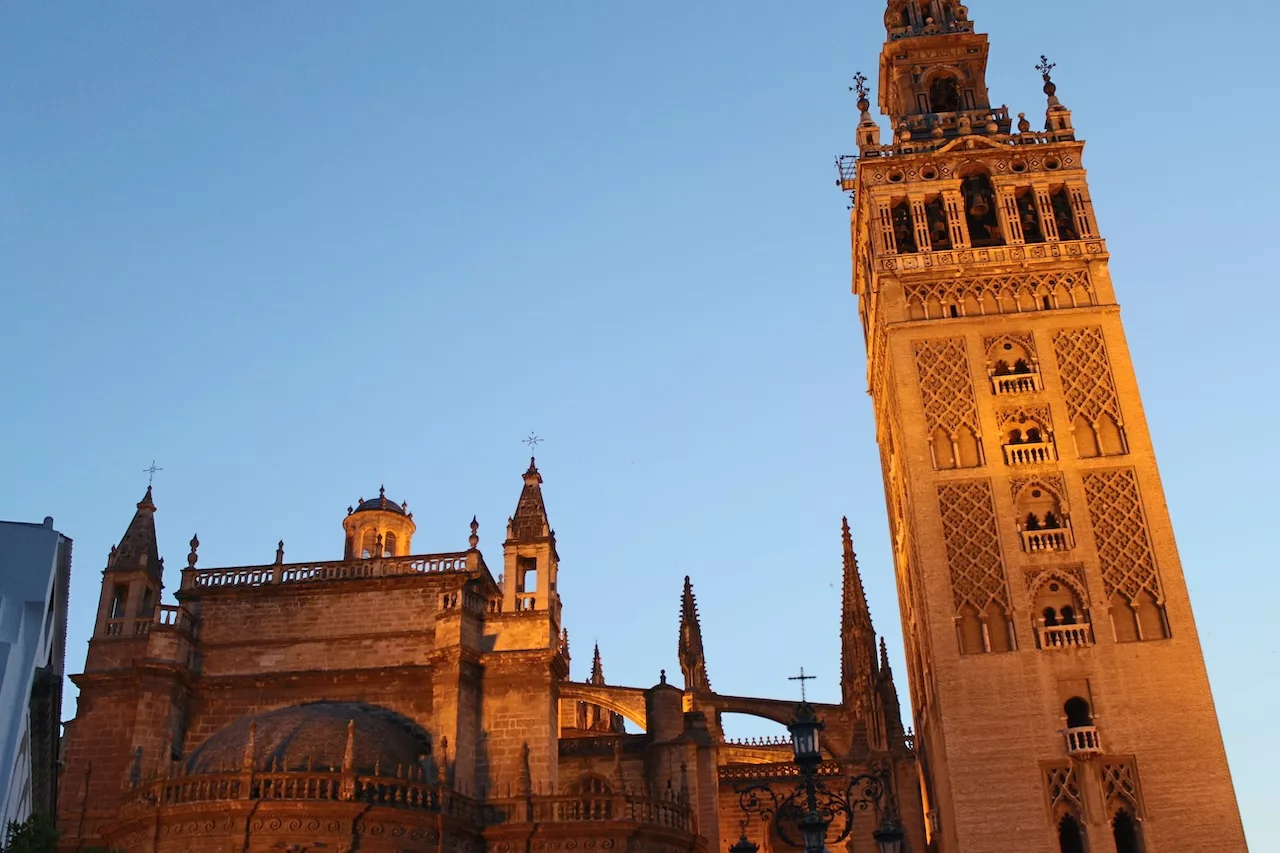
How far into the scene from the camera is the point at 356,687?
30.7 m

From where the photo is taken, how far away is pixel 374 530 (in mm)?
36688

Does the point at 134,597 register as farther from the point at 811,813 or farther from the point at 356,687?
the point at 811,813

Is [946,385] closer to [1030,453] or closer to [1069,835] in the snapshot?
[1030,453]

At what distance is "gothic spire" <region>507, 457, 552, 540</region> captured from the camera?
32281 millimetres

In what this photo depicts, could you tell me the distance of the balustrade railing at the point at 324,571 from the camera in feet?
106

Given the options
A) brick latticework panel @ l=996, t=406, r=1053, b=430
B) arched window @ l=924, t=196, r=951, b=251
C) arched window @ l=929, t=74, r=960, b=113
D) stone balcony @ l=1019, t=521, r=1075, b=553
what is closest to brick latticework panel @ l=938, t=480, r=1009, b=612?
stone balcony @ l=1019, t=521, r=1075, b=553

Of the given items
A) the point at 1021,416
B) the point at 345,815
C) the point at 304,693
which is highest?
the point at 1021,416

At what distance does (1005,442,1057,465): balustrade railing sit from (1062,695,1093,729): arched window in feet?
19.6

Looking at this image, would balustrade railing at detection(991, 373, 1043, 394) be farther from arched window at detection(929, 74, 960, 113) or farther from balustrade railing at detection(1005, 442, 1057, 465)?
arched window at detection(929, 74, 960, 113)

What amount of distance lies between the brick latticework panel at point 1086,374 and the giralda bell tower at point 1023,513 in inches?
2.2

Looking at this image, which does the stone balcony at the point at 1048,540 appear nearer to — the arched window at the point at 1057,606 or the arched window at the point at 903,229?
the arched window at the point at 1057,606

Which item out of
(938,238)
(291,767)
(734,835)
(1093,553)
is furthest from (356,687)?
(938,238)

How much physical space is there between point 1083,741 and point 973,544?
207 inches

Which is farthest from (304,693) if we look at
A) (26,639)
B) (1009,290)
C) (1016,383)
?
(1009,290)
